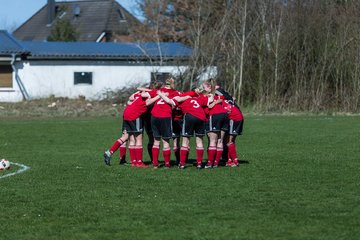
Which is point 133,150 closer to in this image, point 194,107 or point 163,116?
point 163,116

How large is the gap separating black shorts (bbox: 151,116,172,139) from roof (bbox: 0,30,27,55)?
30.3m

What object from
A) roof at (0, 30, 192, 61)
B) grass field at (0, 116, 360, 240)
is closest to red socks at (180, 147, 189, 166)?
grass field at (0, 116, 360, 240)

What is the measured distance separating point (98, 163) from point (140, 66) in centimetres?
3006

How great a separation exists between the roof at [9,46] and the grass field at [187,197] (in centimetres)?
2419

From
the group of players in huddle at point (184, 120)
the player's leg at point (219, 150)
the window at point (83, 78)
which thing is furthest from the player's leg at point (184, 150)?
the window at point (83, 78)

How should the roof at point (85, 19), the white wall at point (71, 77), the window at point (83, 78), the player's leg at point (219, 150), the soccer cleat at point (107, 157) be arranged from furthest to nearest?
the roof at point (85, 19) < the window at point (83, 78) < the white wall at point (71, 77) < the soccer cleat at point (107, 157) < the player's leg at point (219, 150)

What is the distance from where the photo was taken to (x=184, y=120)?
53.0ft

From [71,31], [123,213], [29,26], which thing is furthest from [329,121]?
[29,26]

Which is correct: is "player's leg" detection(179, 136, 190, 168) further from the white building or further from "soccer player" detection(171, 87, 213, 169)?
the white building

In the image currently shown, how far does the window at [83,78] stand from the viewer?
47.0 metres

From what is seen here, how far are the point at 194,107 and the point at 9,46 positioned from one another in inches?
1250

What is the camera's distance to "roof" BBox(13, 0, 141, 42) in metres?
70.4

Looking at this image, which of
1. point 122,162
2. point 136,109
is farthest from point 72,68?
point 136,109

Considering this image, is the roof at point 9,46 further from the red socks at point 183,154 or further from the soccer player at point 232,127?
the red socks at point 183,154
